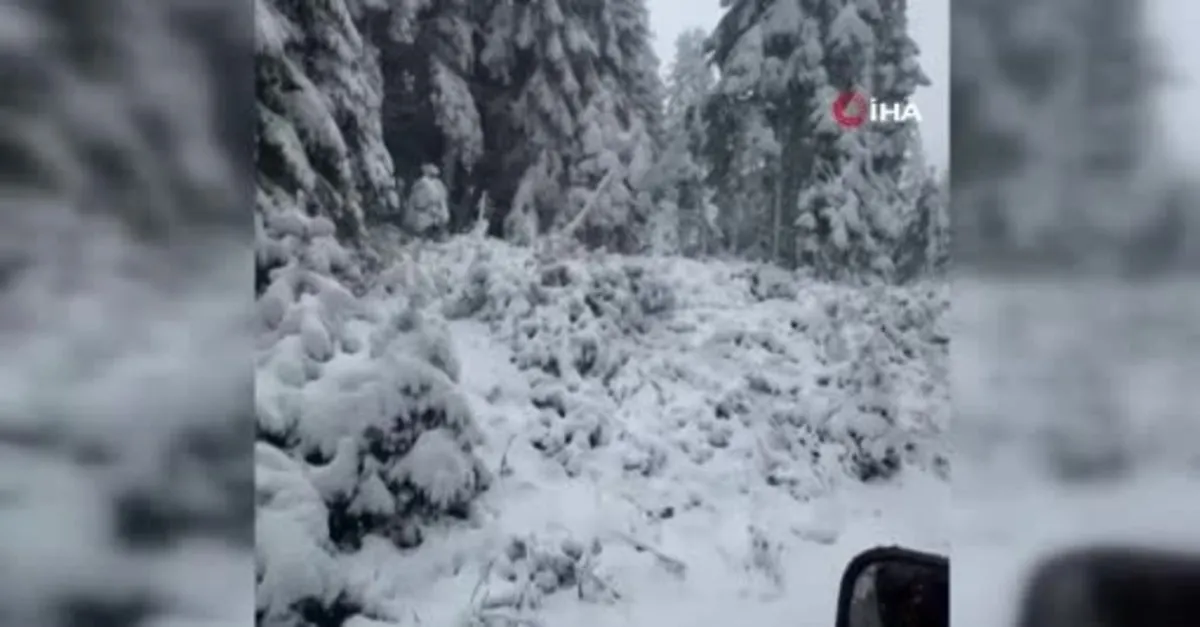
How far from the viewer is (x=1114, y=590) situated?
11.4 ft

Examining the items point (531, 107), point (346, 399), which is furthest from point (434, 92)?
point (346, 399)

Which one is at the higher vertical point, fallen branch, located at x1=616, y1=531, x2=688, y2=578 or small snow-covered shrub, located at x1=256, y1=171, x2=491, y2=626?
small snow-covered shrub, located at x1=256, y1=171, x2=491, y2=626

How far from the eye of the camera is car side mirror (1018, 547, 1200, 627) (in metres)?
3.42

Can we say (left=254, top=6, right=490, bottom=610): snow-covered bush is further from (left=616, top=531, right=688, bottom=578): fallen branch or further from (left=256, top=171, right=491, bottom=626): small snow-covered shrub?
(left=616, top=531, right=688, bottom=578): fallen branch

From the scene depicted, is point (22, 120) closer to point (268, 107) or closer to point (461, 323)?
point (268, 107)

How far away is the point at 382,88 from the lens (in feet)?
9.55

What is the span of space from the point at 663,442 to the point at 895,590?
0.80 meters

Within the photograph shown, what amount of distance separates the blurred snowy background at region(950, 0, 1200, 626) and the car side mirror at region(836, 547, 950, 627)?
59 mm

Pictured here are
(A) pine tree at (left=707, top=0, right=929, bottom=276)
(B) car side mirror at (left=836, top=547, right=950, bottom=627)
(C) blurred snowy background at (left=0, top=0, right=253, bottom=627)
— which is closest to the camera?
(C) blurred snowy background at (left=0, top=0, right=253, bottom=627)

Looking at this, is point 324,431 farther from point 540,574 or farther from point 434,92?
point 434,92

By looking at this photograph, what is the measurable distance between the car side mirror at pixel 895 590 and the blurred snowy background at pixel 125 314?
1.57 m

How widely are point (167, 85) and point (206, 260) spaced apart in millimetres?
400

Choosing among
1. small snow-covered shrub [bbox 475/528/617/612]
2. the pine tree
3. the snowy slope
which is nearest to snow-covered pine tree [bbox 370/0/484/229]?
the snowy slope

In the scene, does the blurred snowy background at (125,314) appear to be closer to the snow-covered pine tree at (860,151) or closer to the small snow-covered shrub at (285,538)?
the small snow-covered shrub at (285,538)
